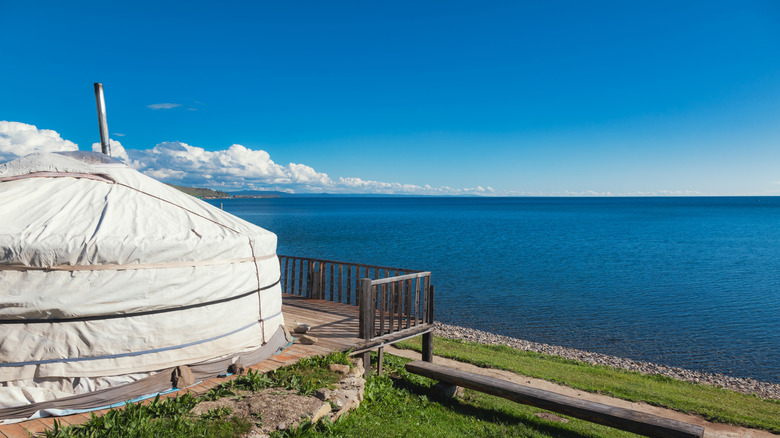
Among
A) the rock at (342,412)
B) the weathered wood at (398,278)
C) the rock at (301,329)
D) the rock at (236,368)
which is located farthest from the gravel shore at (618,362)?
the rock at (236,368)

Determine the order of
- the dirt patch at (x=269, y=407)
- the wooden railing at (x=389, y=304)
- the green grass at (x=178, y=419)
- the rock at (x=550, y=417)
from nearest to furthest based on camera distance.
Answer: the green grass at (x=178, y=419) → the dirt patch at (x=269, y=407) → the rock at (x=550, y=417) → the wooden railing at (x=389, y=304)

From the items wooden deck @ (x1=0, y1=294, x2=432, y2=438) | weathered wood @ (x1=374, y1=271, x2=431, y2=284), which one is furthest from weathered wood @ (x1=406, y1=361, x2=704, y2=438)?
weathered wood @ (x1=374, y1=271, x2=431, y2=284)

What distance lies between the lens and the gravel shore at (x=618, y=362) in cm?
997

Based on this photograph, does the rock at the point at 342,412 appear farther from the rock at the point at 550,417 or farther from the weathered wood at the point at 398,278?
the rock at the point at 550,417

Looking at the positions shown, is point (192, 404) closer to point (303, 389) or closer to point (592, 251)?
point (303, 389)

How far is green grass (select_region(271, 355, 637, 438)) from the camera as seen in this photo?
503 cm

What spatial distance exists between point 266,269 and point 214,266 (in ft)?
3.08

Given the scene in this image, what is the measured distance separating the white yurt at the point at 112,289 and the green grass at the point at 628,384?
18.6ft

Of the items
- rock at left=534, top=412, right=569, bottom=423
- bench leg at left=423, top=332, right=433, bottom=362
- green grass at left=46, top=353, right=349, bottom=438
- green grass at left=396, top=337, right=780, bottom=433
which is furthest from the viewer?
bench leg at left=423, top=332, right=433, bottom=362

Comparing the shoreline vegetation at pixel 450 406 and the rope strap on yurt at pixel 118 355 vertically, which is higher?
the rope strap on yurt at pixel 118 355

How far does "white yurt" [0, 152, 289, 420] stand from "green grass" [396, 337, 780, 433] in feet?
18.6

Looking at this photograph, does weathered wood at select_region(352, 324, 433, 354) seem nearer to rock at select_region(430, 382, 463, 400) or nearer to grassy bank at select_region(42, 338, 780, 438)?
grassy bank at select_region(42, 338, 780, 438)

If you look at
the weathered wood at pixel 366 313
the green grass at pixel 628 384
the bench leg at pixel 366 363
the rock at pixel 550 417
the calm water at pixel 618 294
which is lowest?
the calm water at pixel 618 294

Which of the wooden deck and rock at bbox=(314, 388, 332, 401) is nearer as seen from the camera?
the wooden deck
